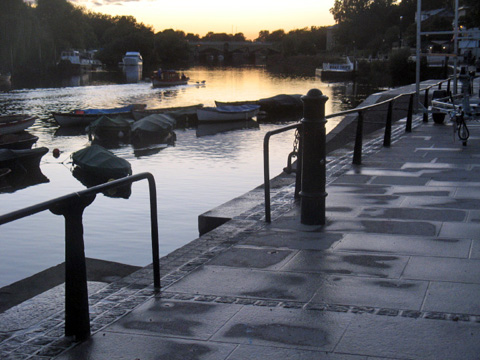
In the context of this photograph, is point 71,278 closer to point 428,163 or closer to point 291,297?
point 291,297

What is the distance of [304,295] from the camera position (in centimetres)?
482

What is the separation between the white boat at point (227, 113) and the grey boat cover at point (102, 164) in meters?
18.8

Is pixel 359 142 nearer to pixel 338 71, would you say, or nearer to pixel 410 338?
pixel 410 338

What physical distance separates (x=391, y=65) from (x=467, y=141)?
237ft

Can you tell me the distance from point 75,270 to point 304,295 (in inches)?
66.4

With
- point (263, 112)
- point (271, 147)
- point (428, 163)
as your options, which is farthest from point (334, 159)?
point (263, 112)

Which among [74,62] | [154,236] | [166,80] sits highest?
[74,62]

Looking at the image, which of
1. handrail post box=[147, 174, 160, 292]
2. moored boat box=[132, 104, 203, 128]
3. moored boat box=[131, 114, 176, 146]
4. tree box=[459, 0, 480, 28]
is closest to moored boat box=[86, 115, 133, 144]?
moored boat box=[131, 114, 176, 146]

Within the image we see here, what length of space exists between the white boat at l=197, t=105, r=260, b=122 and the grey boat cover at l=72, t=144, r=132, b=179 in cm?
1881

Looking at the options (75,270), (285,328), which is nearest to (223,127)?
(285,328)

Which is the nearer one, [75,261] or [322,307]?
[75,261]

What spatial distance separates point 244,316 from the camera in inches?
175

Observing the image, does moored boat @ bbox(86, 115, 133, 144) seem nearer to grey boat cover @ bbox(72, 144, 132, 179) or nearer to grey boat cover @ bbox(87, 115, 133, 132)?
grey boat cover @ bbox(87, 115, 133, 132)

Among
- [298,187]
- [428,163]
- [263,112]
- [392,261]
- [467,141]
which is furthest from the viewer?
[263,112]
